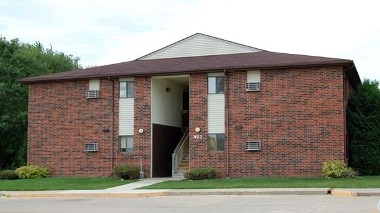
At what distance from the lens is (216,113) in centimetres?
2903

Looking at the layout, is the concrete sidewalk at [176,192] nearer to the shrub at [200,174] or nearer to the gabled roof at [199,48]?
the shrub at [200,174]

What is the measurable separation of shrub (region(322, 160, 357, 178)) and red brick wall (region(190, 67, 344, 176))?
1.93 ft

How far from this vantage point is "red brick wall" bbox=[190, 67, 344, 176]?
27.1 m

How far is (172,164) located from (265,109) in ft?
19.5

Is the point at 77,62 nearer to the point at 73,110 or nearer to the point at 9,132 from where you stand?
the point at 9,132

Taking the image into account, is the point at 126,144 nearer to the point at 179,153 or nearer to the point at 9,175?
the point at 179,153

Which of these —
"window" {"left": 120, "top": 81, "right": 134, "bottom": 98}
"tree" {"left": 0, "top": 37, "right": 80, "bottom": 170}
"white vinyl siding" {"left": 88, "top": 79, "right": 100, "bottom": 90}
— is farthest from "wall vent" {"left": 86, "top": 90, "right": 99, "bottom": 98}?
"tree" {"left": 0, "top": 37, "right": 80, "bottom": 170}

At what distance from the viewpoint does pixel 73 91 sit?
103 ft

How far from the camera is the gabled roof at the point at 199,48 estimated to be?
34125 millimetres

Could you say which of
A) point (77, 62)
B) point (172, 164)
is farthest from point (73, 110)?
point (77, 62)

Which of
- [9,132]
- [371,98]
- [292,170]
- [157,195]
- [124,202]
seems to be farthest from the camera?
[9,132]

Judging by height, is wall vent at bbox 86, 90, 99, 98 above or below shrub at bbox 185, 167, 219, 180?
above

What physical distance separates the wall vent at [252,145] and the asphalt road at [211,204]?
7663mm

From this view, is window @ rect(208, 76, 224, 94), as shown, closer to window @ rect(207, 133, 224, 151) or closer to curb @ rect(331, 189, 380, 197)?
window @ rect(207, 133, 224, 151)
